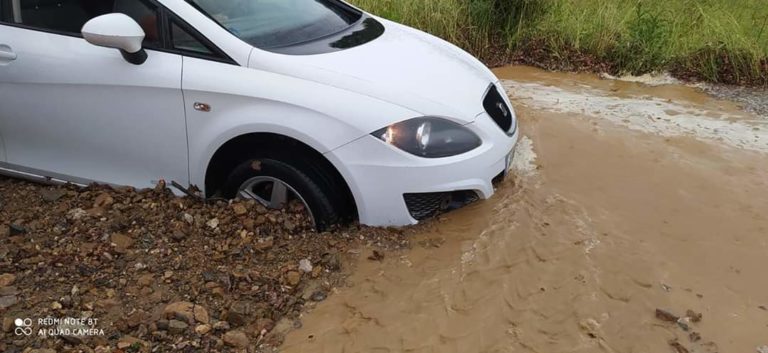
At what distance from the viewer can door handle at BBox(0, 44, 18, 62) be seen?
346 centimetres

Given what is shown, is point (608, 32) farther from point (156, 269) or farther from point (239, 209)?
point (156, 269)

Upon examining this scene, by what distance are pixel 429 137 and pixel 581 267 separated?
3.31 ft

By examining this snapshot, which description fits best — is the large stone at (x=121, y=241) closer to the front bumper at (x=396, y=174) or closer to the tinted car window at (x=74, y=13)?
the tinted car window at (x=74, y=13)

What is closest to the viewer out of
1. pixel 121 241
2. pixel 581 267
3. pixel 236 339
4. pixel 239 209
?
pixel 236 339

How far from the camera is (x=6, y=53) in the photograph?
3.47 metres

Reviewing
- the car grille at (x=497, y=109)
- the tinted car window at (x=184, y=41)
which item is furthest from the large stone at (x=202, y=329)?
the car grille at (x=497, y=109)

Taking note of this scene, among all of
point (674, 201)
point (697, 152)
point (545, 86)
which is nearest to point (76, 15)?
point (674, 201)

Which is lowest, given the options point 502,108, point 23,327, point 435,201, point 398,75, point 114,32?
point 23,327

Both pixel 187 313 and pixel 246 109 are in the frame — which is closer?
pixel 187 313

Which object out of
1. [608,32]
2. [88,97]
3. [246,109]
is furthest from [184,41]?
[608,32]

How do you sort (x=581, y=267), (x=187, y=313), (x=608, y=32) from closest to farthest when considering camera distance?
1. (x=187, y=313)
2. (x=581, y=267)
3. (x=608, y=32)

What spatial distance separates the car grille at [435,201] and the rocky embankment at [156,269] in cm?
18

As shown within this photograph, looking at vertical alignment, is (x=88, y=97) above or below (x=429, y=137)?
below

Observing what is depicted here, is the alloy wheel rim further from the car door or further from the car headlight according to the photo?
the car headlight
